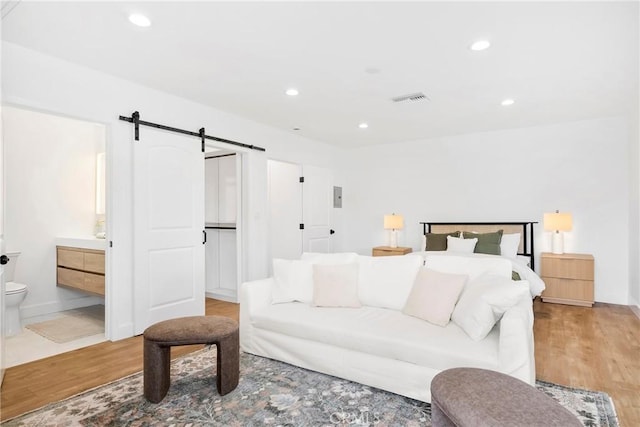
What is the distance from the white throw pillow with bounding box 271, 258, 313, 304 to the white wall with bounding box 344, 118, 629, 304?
353cm

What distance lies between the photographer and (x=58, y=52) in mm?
2941

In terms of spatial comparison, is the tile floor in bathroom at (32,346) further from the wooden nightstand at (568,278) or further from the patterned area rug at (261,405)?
the wooden nightstand at (568,278)

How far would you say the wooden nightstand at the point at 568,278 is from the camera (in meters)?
4.63

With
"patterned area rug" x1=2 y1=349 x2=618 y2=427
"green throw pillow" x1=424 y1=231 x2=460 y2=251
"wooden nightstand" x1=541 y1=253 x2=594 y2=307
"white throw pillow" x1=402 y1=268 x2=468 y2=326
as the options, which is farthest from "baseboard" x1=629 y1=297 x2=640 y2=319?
"white throw pillow" x1=402 y1=268 x2=468 y2=326

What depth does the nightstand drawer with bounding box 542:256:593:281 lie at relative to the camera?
15.1ft

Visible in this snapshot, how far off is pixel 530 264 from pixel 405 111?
2794 mm

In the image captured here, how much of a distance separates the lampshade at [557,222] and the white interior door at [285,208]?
3.50m

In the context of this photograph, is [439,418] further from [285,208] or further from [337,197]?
[337,197]

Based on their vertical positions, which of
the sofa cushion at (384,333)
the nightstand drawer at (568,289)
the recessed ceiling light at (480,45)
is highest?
the recessed ceiling light at (480,45)

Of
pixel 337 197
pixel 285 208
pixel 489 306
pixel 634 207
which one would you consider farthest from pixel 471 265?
pixel 337 197

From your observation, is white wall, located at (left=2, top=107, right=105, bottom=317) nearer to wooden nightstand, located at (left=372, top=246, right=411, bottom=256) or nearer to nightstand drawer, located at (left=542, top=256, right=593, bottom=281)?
wooden nightstand, located at (left=372, top=246, right=411, bottom=256)

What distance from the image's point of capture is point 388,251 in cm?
597

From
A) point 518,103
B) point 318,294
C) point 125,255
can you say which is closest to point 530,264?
point 518,103

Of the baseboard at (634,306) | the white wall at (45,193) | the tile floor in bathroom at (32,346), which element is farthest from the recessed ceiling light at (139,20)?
the baseboard at (634,306)
